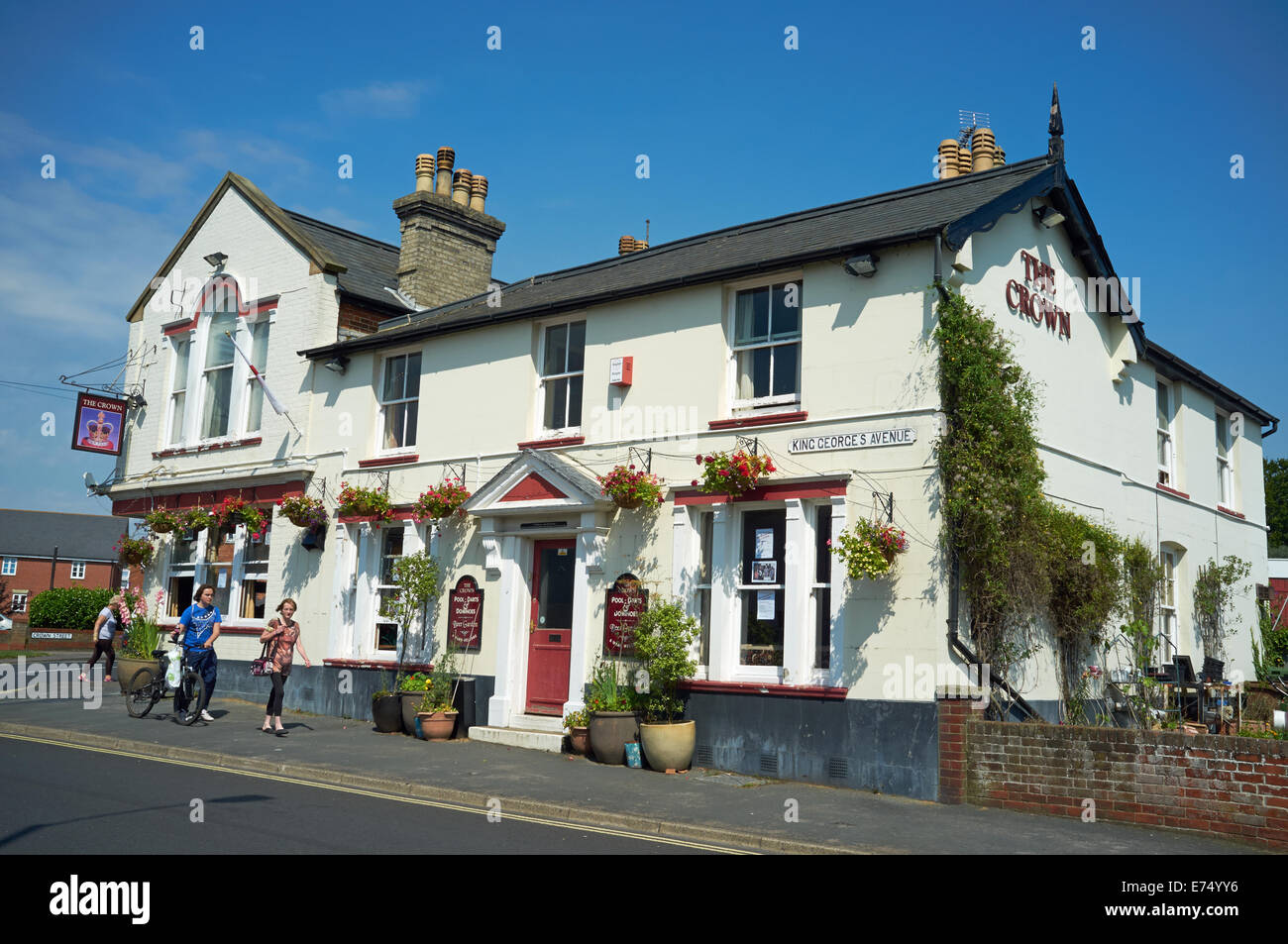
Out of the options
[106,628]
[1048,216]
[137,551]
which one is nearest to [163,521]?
[137,551]

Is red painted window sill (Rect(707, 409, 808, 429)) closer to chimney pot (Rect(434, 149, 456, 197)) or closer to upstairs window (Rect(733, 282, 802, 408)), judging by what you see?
upstairs window (Rect(733, 282, 802, 408))

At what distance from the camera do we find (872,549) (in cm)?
1163

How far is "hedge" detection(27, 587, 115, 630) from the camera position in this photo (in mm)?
42344

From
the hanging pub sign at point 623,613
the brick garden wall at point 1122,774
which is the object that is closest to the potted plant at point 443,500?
the hanging pub sign at point 623,613

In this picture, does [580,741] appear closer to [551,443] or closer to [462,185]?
[551,443]

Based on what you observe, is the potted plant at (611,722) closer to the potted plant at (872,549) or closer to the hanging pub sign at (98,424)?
the potted plant at (872,549)

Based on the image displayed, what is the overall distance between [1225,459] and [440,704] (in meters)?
15.2

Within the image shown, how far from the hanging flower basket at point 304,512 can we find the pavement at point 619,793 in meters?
3.48

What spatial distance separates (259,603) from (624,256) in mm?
9202

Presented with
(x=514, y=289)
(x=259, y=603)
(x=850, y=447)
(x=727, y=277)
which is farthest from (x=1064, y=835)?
(x=259, y=603)

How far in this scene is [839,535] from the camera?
12.1 meters

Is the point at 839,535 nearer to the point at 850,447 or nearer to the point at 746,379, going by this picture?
the point at 850,447

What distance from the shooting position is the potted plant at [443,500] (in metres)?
16.0
